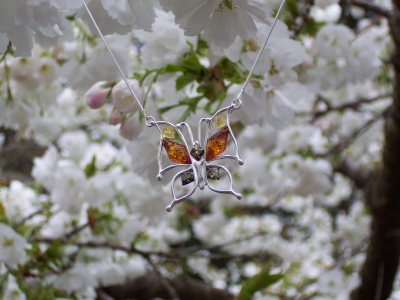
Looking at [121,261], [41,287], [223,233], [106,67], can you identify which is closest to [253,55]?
[106,67]

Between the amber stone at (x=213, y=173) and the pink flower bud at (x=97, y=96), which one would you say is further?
the pink flower bud at (x=97, y=96)

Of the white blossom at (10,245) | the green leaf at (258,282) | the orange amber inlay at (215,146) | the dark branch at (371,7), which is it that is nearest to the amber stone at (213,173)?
the orange amber inlay at (215,146)

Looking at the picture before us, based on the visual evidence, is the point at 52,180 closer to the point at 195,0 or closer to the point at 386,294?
the point at 195,0

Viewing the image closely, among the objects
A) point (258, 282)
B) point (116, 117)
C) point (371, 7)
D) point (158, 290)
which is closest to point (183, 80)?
point (116, 117)

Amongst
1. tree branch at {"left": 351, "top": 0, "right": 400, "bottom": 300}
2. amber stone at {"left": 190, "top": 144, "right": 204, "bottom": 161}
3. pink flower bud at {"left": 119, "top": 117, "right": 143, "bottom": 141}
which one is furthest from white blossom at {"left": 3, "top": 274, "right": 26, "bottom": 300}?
tree branch at {"left": 351, "top": 0, "right": 400, "bottom": 300}

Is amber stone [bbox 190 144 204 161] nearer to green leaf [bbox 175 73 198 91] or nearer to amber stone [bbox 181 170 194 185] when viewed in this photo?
amber stone [bbox 181 170 194 185]

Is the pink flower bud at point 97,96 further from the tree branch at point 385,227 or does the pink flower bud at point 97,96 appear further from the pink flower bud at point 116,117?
the tree branch at point 385,227

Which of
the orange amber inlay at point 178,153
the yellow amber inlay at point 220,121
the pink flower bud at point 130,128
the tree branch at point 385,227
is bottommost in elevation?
the tree branch at point 385,227
